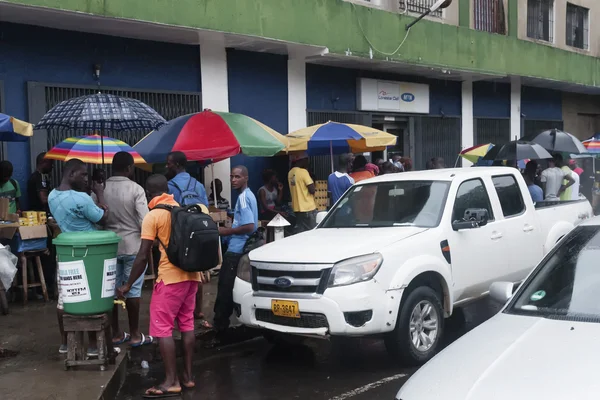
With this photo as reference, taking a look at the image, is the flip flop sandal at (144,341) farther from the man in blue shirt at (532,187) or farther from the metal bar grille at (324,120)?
the metal bar grille at (324,120)

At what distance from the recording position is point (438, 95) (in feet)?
59.6

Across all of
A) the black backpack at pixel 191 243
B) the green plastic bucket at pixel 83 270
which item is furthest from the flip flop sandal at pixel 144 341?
the black backpack at pixel 191 243

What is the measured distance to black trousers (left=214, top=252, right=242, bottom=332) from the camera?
6.99m

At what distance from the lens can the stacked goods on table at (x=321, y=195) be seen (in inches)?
515

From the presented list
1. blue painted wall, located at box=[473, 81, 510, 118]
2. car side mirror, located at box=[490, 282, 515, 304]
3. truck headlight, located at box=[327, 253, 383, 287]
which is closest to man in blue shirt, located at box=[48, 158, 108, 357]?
truck headlight, located at box=[327, 253, 383, 287]

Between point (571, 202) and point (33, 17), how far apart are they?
7.96m

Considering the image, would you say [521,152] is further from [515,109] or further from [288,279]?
[515,109]

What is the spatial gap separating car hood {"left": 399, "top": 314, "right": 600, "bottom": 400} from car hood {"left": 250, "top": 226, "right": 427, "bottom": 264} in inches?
82.9

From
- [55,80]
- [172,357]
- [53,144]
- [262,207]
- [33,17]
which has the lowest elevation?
[172,357]

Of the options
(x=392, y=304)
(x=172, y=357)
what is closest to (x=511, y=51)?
(x=392, y=304)

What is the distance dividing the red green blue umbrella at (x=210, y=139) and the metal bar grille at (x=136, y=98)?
6.58 feet

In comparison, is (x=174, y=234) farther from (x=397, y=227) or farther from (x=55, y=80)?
(x=55, y=80)

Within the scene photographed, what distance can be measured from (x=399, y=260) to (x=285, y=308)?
111 cm

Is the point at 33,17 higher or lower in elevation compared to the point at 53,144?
higher
